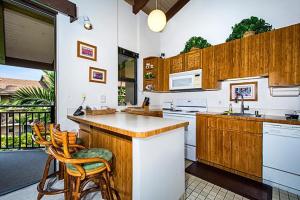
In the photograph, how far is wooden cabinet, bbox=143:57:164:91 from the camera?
3.84 meters

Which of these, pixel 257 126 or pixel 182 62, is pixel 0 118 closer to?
pixel 182 62

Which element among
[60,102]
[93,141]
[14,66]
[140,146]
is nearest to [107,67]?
[60,102]

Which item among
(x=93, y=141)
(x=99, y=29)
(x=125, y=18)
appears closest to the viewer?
(x=93, y=141)

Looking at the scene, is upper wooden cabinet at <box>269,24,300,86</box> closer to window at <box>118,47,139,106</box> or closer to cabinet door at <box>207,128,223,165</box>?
cabinet door at <box>207,128,223,165</box>

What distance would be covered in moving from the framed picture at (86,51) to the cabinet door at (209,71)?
228 centimetres

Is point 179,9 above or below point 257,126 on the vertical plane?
above

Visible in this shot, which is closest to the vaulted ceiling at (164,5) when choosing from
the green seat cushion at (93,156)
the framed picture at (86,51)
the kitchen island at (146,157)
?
the framed picture at (86,51)

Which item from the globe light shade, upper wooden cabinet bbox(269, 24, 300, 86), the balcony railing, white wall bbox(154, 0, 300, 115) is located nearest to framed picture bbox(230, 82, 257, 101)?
white wall bbox(154, 0, 300, 115)

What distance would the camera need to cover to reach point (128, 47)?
3.57 m

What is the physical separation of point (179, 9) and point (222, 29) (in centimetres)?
146

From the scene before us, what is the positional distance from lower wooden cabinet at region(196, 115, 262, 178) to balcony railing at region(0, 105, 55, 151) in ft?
11.5

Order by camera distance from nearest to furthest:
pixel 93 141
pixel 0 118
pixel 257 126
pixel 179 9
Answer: pixel 93 141, pixel 257 126, pixel 0 118, pixel 179 9

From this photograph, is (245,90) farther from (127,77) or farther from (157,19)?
(127,77)

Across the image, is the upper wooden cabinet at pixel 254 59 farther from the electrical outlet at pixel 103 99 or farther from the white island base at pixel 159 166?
the electrical outlet at pixel 103 99
